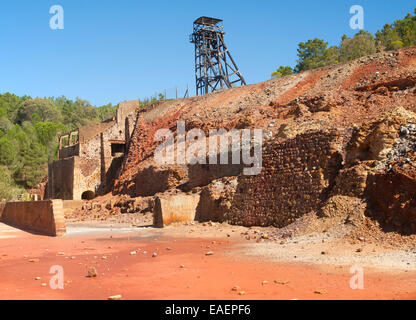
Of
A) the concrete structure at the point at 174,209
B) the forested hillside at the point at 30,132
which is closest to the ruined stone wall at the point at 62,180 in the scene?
A: the forested hillside at the point at 30,132

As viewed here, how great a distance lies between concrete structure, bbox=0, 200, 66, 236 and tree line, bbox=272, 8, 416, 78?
26154 mm

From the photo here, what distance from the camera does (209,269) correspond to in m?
7.50

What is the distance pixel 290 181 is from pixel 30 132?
52.8 metres

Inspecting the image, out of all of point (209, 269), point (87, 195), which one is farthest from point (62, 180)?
point (209, 269)

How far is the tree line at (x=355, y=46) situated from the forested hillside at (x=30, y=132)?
1061 inches

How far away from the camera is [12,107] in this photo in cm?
7588

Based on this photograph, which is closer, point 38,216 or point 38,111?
point 38,216

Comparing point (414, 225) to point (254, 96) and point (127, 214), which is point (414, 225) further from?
point (254, 96)

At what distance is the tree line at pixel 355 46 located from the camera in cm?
3400

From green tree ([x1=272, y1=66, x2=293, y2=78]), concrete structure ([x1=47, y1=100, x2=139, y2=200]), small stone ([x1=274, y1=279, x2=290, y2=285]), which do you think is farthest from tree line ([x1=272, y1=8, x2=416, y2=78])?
small stone ([x1=274, y1=279, x2=290, y2=285])

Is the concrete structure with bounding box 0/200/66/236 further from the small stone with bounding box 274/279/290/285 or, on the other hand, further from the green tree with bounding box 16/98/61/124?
the green tree with bounding box 16/98/61/124

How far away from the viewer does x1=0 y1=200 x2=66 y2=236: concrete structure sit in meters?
13.9

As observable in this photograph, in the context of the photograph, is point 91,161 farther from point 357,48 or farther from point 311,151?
point 357,48
